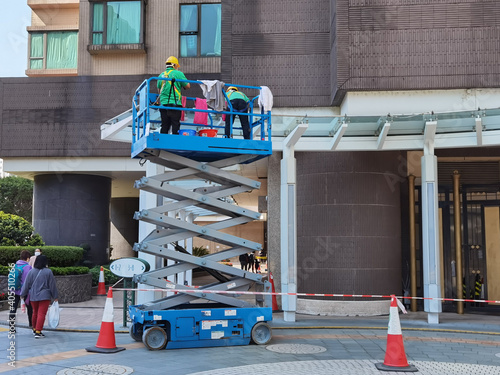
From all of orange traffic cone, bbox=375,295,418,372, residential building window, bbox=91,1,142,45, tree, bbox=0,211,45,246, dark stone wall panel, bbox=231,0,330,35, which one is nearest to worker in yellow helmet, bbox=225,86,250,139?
orange traffic cone, bbox=375,295,418,372

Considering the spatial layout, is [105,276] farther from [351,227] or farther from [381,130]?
[381,130]

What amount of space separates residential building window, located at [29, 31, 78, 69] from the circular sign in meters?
19.0

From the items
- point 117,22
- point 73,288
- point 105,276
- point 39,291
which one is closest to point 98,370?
point 39,291

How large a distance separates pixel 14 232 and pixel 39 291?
307 inches

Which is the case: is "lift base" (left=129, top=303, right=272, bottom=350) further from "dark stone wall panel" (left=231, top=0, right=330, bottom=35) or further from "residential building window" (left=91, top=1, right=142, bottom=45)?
"residential building window" (left=91, top=1, right=142, bottom=45)

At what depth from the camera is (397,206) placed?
53.1 ft

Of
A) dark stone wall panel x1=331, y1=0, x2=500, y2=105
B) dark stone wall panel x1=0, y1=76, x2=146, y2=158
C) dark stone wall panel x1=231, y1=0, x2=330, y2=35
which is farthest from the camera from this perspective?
dark stone wall panel x1=0, y1=76, x2=146, y2=158

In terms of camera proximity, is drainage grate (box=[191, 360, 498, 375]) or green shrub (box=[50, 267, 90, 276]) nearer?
drainage grate (box=[191, 360, 498, 375])

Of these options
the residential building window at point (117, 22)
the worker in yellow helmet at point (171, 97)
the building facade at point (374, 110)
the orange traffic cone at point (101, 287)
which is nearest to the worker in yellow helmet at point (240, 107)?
the worker in yellow helmet at point (171, 97)

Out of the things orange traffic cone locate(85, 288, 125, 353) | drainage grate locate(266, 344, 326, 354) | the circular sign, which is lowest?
drainage grate locate(266, 344, 326, 354)

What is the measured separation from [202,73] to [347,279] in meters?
10.6

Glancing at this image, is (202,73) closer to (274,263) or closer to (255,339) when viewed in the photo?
(274,263)

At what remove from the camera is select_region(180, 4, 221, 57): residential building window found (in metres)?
24.3

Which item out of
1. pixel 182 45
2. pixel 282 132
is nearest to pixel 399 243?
pixel 282 132
